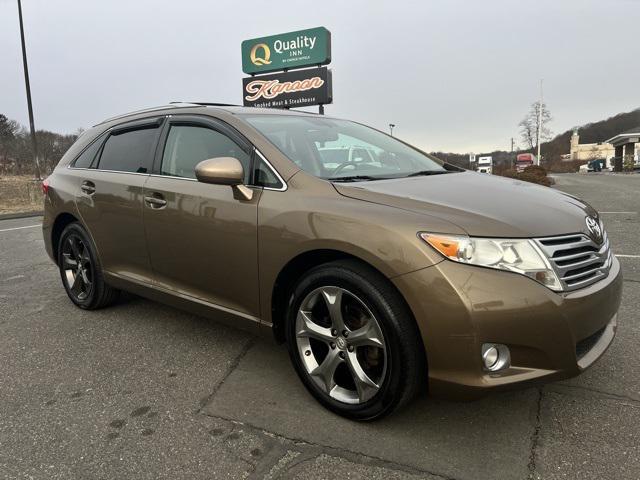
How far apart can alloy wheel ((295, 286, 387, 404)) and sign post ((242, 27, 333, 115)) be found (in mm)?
19866

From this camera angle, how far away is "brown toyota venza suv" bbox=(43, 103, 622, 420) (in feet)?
6.82

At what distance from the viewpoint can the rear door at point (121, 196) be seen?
3.51 meters

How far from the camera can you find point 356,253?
230 centimetres

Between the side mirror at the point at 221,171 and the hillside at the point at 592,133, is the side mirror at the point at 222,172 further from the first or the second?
the hillside at the point at 592,133

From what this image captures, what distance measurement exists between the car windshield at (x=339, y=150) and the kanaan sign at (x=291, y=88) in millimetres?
18942

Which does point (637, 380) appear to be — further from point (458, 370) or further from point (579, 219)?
point (458, 370)

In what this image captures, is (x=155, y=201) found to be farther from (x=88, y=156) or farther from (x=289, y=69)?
(x=289, y=69)

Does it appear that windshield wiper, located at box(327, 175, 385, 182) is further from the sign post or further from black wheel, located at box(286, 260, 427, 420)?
the sign post

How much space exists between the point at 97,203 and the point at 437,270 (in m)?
2.85

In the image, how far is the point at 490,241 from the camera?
6.91 feet

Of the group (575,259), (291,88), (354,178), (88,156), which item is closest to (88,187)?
(88,156)

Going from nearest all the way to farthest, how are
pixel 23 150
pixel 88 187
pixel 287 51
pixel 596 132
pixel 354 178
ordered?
1. pixel 354 178
2. pixel 88 187
3. pixel 287 51
4. pixel 23 150
5. pixel 596 132

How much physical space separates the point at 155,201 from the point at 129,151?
737mm

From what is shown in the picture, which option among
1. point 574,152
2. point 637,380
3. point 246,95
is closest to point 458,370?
point 637,380
